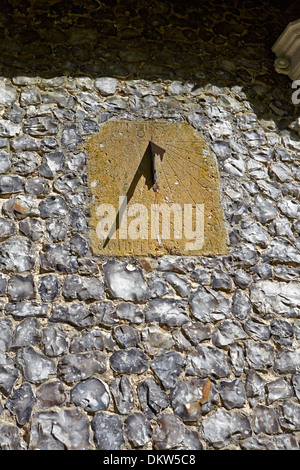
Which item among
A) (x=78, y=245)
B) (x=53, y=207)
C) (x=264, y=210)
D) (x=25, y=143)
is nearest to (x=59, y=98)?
(x=25, y=143)

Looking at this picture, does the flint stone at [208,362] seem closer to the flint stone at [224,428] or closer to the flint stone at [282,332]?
the flint stone at [224,428]

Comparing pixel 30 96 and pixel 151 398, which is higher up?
pixel 30 96

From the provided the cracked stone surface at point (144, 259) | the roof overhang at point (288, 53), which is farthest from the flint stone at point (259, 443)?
the roof overhang at point (288, 53)

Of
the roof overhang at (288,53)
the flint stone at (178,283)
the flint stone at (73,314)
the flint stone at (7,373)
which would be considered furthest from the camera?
the roof overhang at (288,53)

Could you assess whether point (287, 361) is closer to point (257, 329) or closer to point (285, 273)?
point (257, 329)

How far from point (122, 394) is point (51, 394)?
0.38 meters

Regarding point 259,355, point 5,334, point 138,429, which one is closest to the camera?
point 138,429

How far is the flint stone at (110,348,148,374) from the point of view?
2.86 metres

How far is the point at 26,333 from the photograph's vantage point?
284cm

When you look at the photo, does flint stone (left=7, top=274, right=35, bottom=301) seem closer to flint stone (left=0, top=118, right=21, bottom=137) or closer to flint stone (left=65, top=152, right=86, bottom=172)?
flint stone (left=65, top=152, right=86, bottom=172)

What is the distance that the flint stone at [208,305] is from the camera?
3.08m

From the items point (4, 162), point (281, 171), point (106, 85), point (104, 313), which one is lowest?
point (104, 313)

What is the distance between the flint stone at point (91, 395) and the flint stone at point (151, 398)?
19 centimetres

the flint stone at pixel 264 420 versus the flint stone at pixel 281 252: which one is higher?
the flint stone at pixel 281 252
